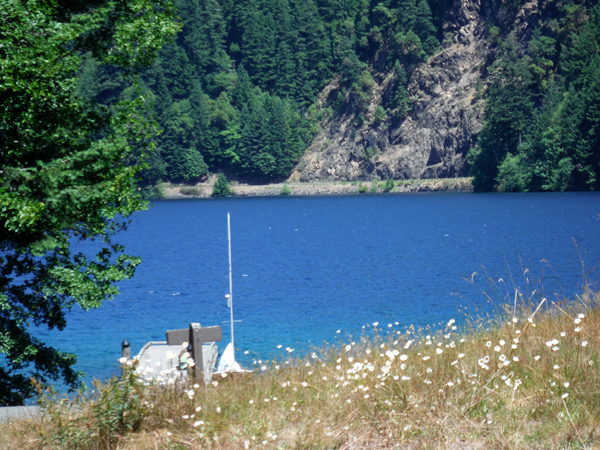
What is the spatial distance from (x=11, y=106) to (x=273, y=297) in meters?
19.5

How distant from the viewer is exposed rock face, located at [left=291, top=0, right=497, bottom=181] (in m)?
107

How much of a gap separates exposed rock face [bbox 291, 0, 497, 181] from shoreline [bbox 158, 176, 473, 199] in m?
1.64

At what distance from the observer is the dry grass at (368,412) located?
4.53 m

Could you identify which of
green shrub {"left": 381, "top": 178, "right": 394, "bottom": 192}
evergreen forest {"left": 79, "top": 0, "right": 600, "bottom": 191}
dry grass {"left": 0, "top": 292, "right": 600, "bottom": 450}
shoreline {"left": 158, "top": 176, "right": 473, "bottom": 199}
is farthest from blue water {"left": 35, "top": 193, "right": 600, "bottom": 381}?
green shrub {"left": 381, "top": 178, "right": 394, "bottom": 192}

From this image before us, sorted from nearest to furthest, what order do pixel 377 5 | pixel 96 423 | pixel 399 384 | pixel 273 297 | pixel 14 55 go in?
pixel 96 423, pixel 399 384, pixel 14 55, pixel 273 297, pixel 377 5

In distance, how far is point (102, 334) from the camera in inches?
848

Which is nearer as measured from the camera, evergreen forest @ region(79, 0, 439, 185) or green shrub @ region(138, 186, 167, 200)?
green shrub @ region(138, 186, 167, 200)

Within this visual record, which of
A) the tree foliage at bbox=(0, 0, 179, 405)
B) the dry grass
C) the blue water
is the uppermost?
the tree foliage at bbox=(0, 0, 179, 405)

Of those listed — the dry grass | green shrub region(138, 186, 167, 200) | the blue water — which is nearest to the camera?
the dry grass

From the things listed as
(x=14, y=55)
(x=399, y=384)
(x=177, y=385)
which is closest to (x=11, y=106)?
(x=14, y=55)

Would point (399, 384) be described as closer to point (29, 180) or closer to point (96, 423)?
point (96, 423)

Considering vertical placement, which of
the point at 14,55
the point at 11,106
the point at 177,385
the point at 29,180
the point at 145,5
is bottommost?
the point at 177,385

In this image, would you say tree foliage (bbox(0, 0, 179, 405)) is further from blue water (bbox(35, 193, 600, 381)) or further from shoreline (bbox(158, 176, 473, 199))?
shoreline (bbox(158, 176, 473, 199))

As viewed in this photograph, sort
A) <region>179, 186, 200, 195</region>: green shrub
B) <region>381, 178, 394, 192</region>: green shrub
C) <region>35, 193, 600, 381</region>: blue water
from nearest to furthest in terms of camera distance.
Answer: <region>35, 193, 600, 381</region>: blue water < <region>381, 178, 394, 192</region>: green shrub < <region>179, 186, 200, 195</region>: green shrub
